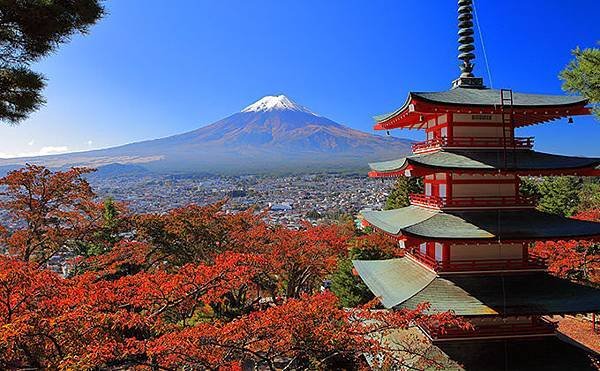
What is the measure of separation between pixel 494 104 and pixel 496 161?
1195 mm

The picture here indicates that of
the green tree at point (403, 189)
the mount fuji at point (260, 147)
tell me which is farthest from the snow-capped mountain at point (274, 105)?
the green tree at point (403, 189)

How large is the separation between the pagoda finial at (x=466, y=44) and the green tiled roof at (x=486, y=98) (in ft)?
1.39

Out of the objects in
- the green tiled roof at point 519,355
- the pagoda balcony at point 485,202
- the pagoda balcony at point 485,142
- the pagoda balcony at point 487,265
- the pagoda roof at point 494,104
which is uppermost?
the pagoda roof at point 494,104

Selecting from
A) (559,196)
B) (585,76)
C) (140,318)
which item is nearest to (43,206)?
(140,318)

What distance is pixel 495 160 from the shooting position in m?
8.91

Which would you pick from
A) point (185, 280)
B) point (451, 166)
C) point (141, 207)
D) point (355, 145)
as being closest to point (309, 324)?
point (185, 280)

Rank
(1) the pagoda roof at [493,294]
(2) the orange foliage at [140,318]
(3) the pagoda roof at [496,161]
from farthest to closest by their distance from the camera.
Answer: (3) the pagoda roof at [496,161], (1) the pagoda roof at [493,294], (2) the orange foliage at [140,318]

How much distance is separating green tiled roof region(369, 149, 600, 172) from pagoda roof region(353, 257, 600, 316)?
7.59 ft

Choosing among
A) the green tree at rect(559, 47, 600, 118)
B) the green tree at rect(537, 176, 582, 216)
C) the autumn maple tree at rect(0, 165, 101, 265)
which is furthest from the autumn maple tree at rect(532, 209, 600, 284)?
the autumn maple tree at rect(0, 165, 101, 265)

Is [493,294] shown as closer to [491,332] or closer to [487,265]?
[487,265]

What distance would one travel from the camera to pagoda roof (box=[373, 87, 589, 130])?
8.67 m

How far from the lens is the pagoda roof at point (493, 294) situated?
Result: 26.3 feet

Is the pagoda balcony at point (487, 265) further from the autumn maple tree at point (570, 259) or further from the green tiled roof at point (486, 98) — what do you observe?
the autumn maple tree at point (570, 259)

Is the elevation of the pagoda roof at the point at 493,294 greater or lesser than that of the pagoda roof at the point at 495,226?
lesser
